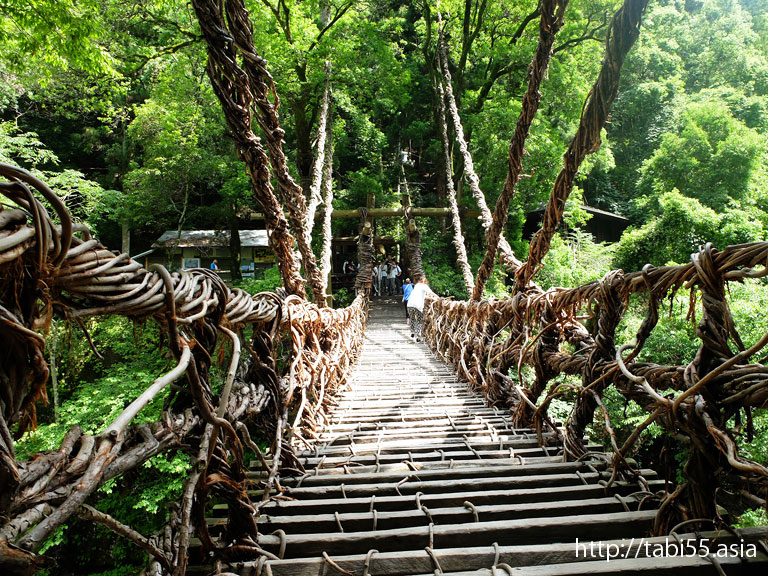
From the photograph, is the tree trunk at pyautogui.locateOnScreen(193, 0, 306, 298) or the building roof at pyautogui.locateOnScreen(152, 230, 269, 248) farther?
the building roof at pyautogui.locateOnScreen(152, 230, 269, 248)

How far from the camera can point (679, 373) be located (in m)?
0.99

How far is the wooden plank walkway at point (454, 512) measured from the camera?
914 millimetres

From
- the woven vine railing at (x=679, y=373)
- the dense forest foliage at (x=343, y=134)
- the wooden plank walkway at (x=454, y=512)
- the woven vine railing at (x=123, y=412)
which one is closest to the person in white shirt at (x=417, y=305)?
the dense forest foliage at (x=343, y=134)

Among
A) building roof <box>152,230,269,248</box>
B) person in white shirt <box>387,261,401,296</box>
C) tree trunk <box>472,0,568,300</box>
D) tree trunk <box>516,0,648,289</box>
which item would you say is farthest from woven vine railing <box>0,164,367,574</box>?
building roof <box>152,230,269,248</box>

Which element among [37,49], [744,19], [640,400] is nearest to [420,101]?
[37,49]

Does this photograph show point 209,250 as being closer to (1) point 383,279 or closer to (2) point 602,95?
(1) point 383,279

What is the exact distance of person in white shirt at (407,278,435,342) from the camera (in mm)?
6566

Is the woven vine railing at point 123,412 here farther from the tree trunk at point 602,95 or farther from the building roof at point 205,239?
the building roof at point 205,239

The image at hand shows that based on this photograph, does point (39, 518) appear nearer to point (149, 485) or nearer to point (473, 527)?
point (473, 527)

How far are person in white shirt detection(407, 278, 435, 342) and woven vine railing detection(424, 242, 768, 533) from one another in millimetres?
4629

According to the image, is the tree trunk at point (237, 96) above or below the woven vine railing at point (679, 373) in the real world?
above

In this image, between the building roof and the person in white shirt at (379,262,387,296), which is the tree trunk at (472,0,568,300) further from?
the building roof

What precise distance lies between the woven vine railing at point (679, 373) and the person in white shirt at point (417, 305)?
4.63 metres

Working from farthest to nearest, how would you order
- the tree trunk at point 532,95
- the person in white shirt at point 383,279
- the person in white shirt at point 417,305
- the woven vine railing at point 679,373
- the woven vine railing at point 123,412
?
the person in white shirt at point 383,279, the person in white shirt at point 417,305, the tree trunk at point 532,95, the woven vine railing at point 679,373, the woven vine railing at point 123,412
